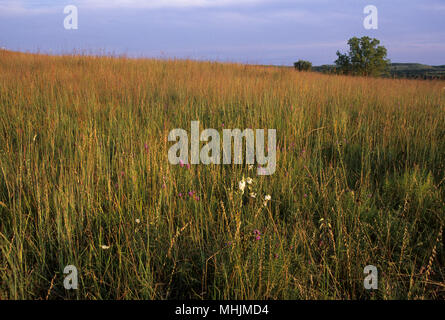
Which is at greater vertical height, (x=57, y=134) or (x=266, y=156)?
(x=57, y=134)

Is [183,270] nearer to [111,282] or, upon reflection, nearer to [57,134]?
[111,282]

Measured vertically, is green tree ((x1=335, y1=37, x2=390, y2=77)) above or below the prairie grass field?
above

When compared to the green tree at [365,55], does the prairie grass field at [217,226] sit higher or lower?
lower

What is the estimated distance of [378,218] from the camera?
2.08m

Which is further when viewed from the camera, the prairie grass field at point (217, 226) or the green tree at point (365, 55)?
the green tree at point (365, 55)

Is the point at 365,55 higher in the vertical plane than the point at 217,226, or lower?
higher

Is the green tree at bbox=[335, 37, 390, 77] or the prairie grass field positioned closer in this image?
the prairie grass field

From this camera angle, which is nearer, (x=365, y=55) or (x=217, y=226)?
(x=217, y=226)

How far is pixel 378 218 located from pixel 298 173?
69 centimetres

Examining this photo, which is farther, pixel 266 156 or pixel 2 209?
pixel 266 156
